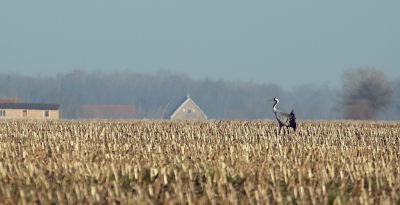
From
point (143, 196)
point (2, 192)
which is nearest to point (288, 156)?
point (143, 196)

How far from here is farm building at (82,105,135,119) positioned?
3578 inches

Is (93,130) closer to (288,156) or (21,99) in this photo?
(288,156)

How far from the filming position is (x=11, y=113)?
66625mm

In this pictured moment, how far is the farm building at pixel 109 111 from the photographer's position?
90.9 meters

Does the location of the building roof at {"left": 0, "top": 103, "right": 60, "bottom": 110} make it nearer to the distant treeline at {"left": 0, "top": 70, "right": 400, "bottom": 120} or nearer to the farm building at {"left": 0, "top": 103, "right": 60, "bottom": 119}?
the farm building at {"left": 0, "top": 103, "right": 60, "bottom": 119}

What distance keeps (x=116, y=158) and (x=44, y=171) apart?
164cm

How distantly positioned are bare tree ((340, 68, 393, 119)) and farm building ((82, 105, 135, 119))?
112 feet

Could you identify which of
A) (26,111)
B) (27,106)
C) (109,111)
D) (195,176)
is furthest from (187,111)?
(195,176)

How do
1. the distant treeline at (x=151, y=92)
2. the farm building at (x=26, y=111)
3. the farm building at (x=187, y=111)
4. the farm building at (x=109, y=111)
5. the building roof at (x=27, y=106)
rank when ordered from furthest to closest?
the distant treeline at (x=151, y=92) < the farm building at (x=109, y=111) < the farm building at (x=187, y=111) < the building roof at (x=27, y=106) < the farm building at (x=26, y=111)

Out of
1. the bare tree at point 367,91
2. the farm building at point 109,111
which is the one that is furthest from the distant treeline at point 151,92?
the bare tree at point 367,91

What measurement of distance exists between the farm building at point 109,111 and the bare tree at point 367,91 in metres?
34.2

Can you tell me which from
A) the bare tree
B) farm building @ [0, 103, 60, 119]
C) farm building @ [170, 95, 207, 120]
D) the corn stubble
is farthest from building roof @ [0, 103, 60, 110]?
the corn stubble

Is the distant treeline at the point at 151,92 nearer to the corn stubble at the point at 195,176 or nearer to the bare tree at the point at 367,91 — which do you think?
the bare tree at the point at 367,91

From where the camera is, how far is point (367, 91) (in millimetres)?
75375
